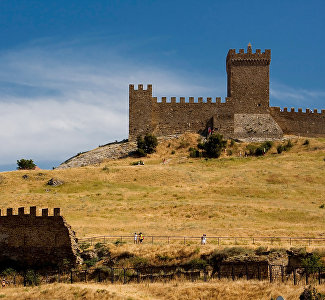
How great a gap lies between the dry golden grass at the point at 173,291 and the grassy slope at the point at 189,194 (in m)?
12.4

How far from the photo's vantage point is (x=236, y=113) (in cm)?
7381

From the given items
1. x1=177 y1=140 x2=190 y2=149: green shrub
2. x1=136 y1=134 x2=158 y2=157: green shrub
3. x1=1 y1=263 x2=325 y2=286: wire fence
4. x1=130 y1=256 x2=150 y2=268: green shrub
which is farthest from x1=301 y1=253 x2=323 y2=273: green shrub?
x1=177 y1=140 x2=190 y2=149: green shrub

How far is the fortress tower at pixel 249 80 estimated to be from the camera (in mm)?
73875

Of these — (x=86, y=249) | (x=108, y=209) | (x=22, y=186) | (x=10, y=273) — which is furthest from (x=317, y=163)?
(x=10, y=273)

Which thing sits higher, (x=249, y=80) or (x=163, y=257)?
(x=249, y=80)

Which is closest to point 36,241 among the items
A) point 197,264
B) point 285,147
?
point 197,264

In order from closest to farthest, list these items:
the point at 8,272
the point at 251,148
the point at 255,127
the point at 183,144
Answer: the point at 8,272, the point at 251,148, the point at 183,144, the point at 255,127

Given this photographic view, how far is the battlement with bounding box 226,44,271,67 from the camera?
245 feet

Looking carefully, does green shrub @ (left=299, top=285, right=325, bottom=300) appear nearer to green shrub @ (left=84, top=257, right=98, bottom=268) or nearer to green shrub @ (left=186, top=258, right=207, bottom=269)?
green shrub @ (left=186, top=258, right=207, bottom=269)

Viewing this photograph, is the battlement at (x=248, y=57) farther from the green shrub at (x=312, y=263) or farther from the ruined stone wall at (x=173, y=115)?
the green shrub at (x=312, y=263)

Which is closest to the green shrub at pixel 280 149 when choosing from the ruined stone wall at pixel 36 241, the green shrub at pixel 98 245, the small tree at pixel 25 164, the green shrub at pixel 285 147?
the green shrub at pixel 285 147

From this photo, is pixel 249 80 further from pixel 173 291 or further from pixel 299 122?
pixel 173 291

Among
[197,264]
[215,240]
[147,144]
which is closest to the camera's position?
[197,264]

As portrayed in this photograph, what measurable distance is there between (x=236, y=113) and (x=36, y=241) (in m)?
44.5
